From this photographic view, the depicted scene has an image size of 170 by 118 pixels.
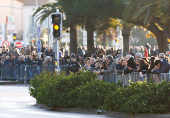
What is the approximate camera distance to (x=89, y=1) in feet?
105

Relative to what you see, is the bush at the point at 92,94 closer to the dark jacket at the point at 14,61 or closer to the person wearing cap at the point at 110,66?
the person wearing cap at the point at 110,66

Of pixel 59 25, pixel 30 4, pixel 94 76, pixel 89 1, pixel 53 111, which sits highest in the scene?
pixel 30 4

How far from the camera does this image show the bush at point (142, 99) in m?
12.2

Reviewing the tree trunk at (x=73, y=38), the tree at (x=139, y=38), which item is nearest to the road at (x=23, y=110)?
the tree trunk at (x=73, y=38)

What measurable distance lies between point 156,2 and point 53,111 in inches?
470

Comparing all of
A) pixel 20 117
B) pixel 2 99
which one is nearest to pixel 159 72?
pixel 20 117

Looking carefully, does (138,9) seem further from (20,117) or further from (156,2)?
(20,117)

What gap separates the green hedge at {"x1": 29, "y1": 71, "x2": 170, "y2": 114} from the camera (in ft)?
40.3

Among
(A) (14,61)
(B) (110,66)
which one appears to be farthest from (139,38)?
(B) (110,66)

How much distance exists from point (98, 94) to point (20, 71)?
14.8 m

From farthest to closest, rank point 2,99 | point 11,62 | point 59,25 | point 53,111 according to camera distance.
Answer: point 11,62 → point 59,25 → point 2,99 → point 53,111

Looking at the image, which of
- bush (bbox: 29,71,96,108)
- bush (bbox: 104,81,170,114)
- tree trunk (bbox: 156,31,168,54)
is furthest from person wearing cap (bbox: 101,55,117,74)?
tree trunk (bbox: 156,31,168,54)

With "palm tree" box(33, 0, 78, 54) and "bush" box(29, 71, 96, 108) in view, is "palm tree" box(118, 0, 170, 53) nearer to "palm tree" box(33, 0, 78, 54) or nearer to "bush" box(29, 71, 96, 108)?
"palm tree" box(33, 0, 78, 54)

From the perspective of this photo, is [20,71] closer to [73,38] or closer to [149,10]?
[149,10]
